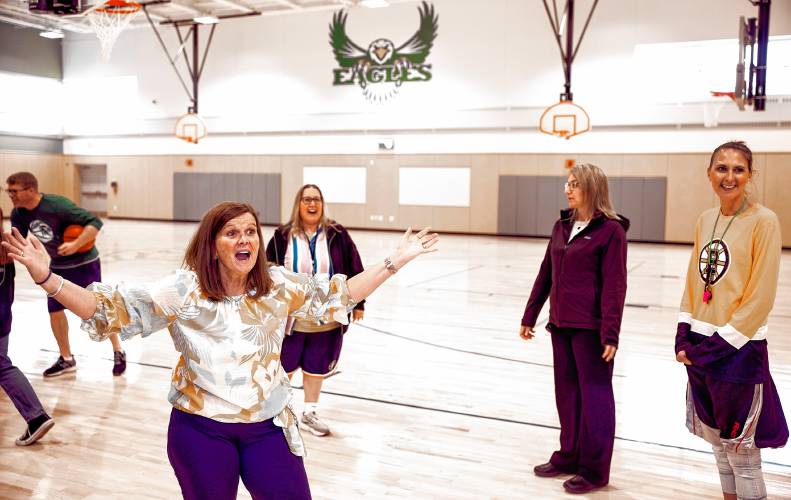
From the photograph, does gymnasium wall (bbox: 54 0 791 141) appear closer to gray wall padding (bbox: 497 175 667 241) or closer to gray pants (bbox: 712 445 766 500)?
gray wall padding (bbox: 497 175 667 241)

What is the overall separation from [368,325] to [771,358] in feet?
14.3

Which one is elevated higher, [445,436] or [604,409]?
[604,409]

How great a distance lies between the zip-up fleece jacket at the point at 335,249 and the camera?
16.1ft

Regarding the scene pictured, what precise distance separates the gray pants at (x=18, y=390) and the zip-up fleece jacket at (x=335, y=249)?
173cm

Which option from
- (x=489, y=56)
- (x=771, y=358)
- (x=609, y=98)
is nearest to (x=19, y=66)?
(x=489, y=56)

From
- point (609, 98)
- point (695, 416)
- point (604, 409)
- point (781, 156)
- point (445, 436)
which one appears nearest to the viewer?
point (695, 416)

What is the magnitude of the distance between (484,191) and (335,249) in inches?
693

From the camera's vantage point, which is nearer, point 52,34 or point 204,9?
point 204,9

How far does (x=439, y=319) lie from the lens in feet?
29.8

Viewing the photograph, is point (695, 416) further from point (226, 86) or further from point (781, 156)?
point (226, 86)

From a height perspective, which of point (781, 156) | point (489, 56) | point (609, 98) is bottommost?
point (781, 156)

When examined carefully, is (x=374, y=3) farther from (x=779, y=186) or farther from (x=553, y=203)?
(x=779, y=186)

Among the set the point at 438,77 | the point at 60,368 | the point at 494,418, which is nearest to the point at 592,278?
the point at 494,418

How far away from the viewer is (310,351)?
4.84 m
